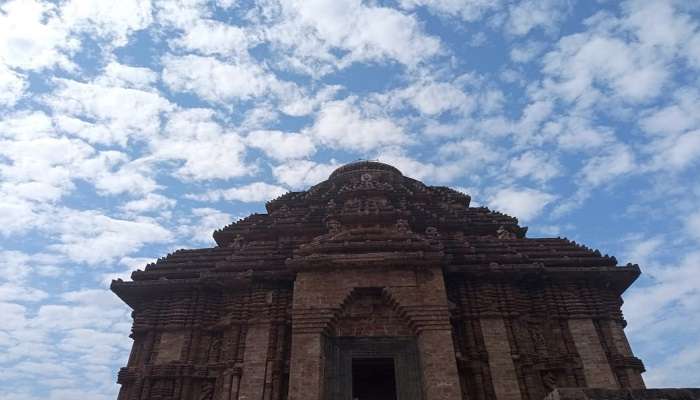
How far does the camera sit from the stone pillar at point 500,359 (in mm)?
13664

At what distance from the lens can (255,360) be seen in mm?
14648

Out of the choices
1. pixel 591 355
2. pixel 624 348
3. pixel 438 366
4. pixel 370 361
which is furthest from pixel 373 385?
pixel 624 348

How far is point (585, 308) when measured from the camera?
15.8 metres

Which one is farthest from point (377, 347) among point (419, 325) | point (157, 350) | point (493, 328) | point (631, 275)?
point (631, 275)

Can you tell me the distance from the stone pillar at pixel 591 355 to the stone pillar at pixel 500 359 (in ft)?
7.72

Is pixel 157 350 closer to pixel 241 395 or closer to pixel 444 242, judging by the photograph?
pixel 241 395

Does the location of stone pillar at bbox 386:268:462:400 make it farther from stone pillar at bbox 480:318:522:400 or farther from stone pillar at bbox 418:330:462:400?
stone pillar at bbox 480:318:522:400

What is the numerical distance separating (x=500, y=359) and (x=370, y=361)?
393 centimetres

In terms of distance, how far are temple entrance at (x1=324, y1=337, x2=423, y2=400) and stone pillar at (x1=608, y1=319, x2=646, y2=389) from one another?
267 inches

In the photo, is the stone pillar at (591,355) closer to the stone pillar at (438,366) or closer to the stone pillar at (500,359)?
the stone pillar at (500,359)

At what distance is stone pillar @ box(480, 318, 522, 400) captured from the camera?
13.7m

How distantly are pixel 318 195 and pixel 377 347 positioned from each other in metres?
11.2

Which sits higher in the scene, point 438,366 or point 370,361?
point 370,361

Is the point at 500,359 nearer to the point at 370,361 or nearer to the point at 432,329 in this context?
the point at 432,329
